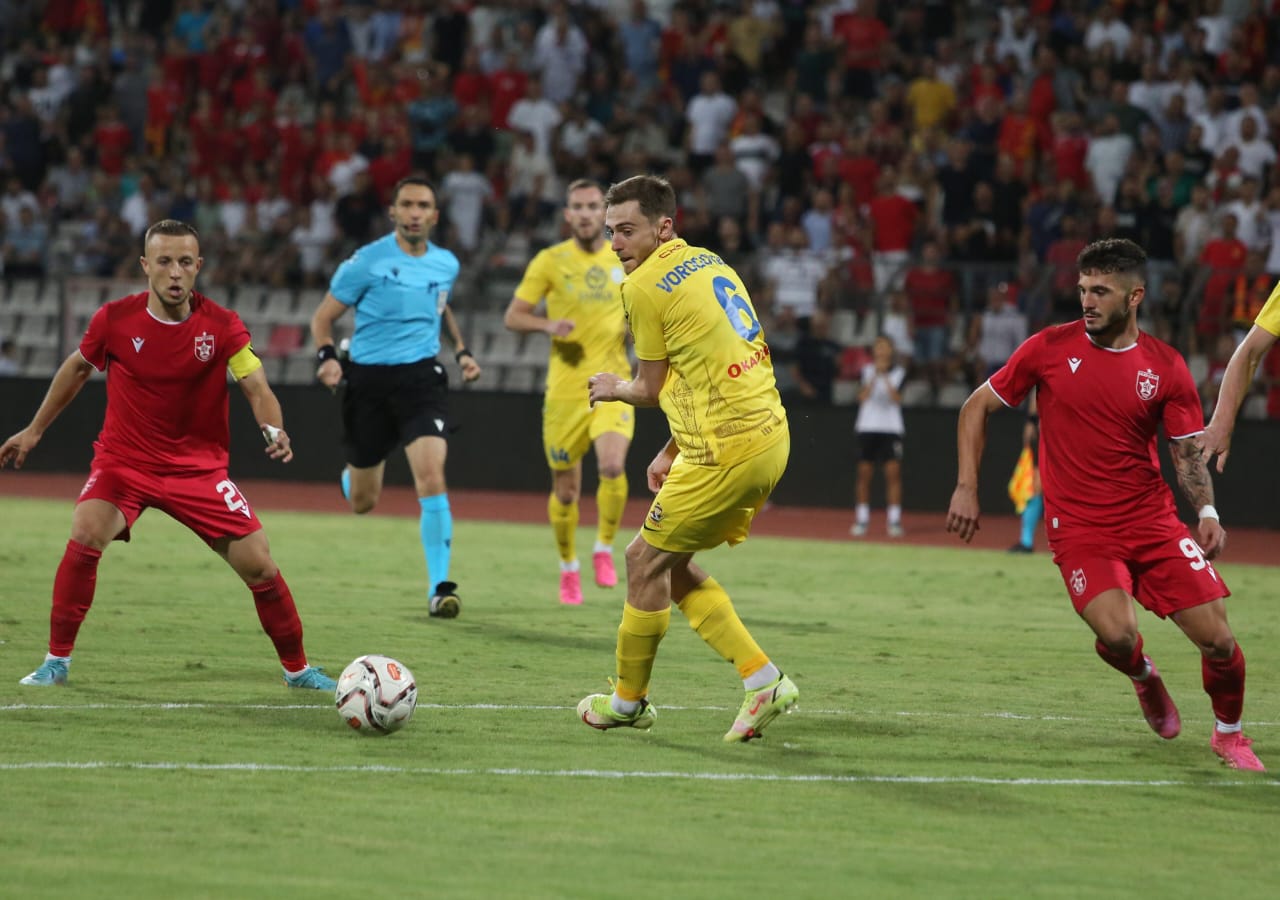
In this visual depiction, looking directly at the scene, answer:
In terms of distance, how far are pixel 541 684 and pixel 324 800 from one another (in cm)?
261

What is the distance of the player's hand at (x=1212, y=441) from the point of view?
6.68 m

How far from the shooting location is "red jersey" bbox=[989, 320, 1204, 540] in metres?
6.71

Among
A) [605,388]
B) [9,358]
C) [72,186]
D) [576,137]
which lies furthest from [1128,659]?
[72,186]

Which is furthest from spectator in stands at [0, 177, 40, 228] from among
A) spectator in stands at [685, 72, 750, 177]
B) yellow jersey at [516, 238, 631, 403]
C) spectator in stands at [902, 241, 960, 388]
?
yellow jersey at [516, 238, 631, 403]

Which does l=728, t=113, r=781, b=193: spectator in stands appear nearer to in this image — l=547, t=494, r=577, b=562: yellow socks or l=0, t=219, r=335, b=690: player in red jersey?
l=547, t=494, r=577, b=562: yellow socks

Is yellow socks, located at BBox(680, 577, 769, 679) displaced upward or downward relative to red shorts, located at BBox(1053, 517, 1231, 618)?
downward

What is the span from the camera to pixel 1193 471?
6688mm

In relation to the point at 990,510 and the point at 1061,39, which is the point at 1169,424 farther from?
the point at 1061,39

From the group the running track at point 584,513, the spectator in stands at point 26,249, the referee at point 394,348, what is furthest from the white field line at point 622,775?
the spectator in stands at point 26,249

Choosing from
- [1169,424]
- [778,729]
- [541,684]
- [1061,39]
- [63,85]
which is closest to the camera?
[1169,424]

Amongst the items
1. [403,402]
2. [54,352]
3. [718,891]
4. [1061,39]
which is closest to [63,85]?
[54,352]

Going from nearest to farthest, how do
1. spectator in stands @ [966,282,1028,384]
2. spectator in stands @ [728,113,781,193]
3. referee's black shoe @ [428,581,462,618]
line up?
referee's black shoe @ [428,581,462,618]
spectator in stands @ [966,282,1028,384]
spectator in stands @ [728,113,781,193]

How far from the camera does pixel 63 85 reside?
87.6 feet

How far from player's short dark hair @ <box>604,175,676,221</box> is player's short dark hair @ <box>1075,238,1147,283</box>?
62.0 inches
